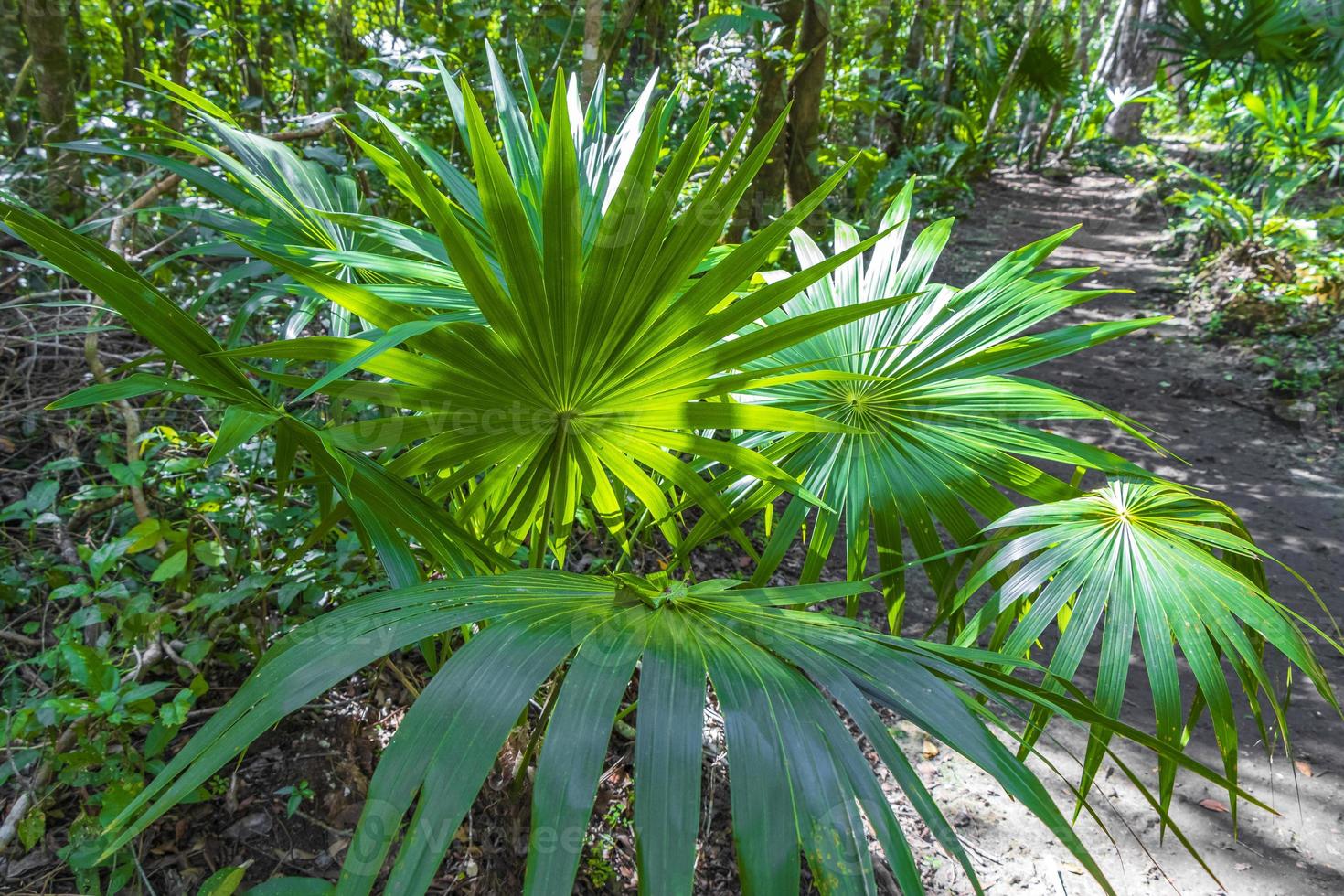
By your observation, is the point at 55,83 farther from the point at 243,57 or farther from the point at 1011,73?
the point at 1011,73

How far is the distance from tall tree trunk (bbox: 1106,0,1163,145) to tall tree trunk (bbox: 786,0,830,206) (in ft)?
28.5

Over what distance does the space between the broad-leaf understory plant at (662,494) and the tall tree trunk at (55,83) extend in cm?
176

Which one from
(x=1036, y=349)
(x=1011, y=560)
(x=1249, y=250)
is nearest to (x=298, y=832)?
(x=1011, y=560)

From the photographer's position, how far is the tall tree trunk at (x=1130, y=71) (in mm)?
10289

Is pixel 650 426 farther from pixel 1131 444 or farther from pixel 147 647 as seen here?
pixel 1131 444

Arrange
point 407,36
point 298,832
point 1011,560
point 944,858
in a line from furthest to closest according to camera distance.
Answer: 1. point 407,36
2. point 944,858
3. point 298,832
4. point 1011,560

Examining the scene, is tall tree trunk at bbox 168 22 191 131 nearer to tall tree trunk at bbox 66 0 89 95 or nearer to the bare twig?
tall tree trunk at bbox 66 0 89 95

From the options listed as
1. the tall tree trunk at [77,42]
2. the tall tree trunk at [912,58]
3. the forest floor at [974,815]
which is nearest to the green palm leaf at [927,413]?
the forest floor at [974,815]

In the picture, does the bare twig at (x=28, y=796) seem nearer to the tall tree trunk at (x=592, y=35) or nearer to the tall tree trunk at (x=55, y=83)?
the tall tree trunk at (x=55, y=83)

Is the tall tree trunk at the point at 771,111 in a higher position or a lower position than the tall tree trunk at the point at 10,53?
higher

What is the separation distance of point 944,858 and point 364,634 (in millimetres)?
1895

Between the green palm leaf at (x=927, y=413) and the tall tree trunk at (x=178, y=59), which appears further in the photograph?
the tall tree trunk at (x=178, y=59)

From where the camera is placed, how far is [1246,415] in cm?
462

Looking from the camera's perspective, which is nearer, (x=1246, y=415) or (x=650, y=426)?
(x=650, y=426)
